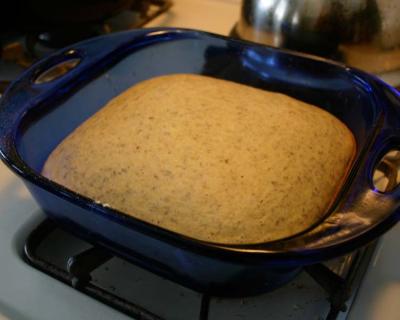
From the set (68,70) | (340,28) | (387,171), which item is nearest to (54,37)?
(68,70)

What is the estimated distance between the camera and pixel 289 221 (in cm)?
47

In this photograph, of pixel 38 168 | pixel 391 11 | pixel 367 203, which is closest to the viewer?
pixel 367 203

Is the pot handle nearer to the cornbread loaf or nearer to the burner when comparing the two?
the cornbread loaf

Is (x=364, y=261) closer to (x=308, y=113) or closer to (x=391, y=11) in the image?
(x=308, y=113)

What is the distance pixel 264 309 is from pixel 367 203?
0.50ft

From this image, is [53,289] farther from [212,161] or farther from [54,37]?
[54,37]

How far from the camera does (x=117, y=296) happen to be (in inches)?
18.5

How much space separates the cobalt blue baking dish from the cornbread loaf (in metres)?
0.03

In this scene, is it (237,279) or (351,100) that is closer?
(237,279)

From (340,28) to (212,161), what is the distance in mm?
299

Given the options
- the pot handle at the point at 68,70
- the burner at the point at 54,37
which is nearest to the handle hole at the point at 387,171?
the pot handle at the point at 68,70

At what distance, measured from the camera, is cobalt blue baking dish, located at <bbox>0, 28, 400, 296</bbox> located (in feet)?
1.27

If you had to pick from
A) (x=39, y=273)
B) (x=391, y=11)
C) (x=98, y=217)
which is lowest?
(x=39, y=273)

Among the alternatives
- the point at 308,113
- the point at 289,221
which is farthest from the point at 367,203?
the point at 308,113
